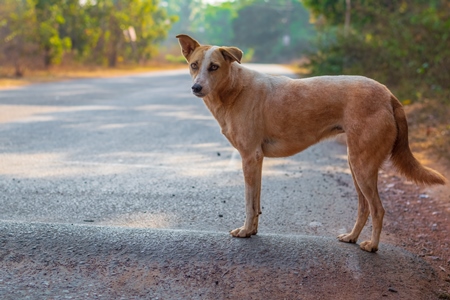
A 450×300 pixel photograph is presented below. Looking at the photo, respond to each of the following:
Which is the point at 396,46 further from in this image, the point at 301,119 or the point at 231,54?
the point at 231,54

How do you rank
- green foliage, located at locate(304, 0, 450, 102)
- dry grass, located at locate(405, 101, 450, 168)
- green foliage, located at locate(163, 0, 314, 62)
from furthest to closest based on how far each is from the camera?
green foliage, located at locate(163, 0, 314, 62) < green foliage, located at locate(304, 0, 450, 102) < dry grass, located at locate(405, 101, 450, 168)

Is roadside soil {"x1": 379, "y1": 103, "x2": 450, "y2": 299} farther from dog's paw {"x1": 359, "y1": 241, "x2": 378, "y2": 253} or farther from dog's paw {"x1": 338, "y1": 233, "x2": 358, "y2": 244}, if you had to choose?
dog's paw {"x1": 338, "y1": 233, "x2": 358, "y2": 244}

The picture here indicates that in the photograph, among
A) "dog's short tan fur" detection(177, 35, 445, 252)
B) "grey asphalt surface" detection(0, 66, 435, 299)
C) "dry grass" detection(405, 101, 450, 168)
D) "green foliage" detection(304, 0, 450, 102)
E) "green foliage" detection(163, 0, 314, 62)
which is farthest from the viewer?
"green foliage" detection(163, 0, 314, 62)

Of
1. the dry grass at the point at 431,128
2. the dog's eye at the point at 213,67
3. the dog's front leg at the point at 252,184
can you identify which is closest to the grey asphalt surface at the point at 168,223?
the dog's front leg at the point at 252,184

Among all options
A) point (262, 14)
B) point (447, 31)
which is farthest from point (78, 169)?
point (262, 14)

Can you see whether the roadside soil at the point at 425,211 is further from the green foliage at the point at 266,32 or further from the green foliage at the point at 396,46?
the green foliage at the point at 266,32

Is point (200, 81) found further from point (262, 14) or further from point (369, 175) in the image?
point (262, 14)

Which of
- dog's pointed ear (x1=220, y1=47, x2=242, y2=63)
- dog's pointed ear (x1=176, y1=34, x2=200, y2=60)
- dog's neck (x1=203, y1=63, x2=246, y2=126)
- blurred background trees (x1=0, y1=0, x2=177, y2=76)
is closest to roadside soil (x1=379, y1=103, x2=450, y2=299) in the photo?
dog's neck (x1=203, y1=63, x2=246, y2=126)

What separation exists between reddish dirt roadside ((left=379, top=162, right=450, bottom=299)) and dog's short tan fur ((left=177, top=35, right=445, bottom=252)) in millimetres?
659

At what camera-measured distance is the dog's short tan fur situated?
4.39 metres

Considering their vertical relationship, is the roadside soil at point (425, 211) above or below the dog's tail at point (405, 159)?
below

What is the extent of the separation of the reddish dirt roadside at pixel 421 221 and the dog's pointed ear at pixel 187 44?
2395 mm

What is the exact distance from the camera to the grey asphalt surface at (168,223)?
3699 mm

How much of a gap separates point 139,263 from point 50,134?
20.3ft
